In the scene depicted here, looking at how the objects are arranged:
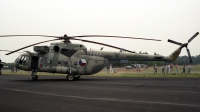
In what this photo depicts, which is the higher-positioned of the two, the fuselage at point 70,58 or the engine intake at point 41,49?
the engine intake at point 41,49

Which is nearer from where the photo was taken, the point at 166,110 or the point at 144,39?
the point at 166,110

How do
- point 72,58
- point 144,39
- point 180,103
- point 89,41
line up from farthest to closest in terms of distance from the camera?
point 72,58 < point 89,41 < point 144,39 < point 180,103

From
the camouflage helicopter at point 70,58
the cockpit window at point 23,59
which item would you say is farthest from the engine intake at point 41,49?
the cockpit window at point 23,59

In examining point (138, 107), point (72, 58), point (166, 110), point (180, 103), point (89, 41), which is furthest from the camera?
→ point (72, 58)

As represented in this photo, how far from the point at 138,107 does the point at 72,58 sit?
584 inches

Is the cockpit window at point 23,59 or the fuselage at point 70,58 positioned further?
the cockpit window at point 23,59

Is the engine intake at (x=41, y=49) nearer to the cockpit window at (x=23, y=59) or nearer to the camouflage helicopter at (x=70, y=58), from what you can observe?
the camouflage helicopter at (x=70, y=58)

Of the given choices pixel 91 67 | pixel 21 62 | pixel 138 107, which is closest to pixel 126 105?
pixel 138 107

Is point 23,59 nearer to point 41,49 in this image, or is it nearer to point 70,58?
point 41,49

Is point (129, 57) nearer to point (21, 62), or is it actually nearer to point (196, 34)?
point (196, 34)

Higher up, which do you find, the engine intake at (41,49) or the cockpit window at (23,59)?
the engine intake at (41,49)

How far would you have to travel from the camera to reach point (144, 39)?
17266mm

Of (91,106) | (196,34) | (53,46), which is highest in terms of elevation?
(196,34)

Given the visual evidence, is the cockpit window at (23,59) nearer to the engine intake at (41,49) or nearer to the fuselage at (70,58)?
the fuselage at (70,58)
